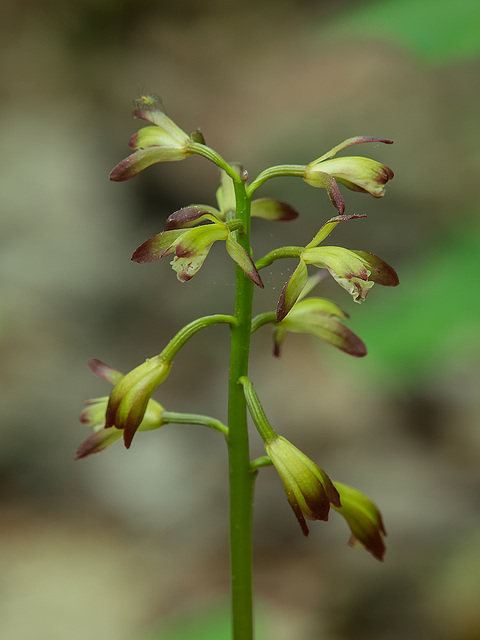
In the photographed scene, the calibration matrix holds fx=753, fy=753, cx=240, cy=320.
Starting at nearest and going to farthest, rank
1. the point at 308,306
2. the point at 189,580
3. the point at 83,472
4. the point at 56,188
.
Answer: the point at 308,306, the point at 189,580, the point at 83,472, the point at 56,188

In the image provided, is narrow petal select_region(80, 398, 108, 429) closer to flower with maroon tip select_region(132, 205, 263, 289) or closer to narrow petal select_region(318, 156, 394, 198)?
flower with maroon tip select_region(132, 205, 263, 289)

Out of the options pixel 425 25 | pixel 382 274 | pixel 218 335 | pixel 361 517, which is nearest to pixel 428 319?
pixel 425 25

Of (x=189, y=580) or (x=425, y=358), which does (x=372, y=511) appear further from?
(x=189, y=580)

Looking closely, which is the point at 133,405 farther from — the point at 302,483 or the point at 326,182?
the point at 326,182

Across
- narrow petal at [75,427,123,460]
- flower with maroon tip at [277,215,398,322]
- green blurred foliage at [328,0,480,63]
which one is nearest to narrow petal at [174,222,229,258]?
flower with maroon tip at [277,215,398,322]

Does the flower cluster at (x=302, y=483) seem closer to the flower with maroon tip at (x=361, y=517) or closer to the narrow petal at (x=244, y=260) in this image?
the flower with maroon tip at (x=361, y=517)

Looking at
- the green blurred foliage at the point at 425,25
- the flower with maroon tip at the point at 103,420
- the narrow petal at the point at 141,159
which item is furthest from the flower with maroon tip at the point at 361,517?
the green blurred foliage at the point at 425,25

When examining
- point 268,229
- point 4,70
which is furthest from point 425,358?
point 4,70
